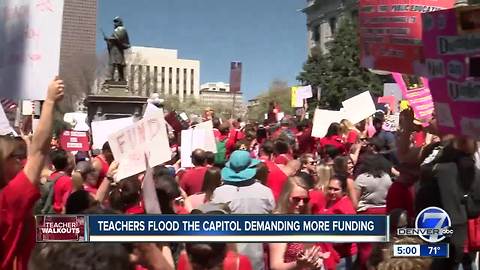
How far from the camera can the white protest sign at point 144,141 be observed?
559cm

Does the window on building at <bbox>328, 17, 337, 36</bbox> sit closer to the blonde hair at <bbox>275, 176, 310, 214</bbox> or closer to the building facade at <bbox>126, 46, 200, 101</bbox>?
the building facade at <bbox>126, 46, 200, 101</bbox>

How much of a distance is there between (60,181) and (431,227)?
12.7ft

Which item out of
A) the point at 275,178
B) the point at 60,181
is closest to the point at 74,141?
the point at 60,181

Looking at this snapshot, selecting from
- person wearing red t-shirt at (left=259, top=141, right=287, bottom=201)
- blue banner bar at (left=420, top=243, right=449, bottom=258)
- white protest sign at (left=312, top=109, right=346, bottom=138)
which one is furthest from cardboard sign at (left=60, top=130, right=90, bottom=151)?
blue banner bar at (left=420, top=243, right=449, bottom=258)

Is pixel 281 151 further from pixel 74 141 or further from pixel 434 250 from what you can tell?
pixel 74 141

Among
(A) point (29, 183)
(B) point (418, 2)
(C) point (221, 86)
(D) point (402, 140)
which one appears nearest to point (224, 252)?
(A) point (29, 183)

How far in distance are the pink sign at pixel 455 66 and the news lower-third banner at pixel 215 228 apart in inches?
31.9

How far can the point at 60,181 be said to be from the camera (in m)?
6.78

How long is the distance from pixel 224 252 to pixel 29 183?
99 centimetres

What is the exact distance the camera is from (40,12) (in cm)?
486

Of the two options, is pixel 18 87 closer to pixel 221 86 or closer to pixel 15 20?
pixel 15 20

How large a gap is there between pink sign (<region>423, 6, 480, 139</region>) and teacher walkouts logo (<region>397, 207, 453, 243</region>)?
0.49m

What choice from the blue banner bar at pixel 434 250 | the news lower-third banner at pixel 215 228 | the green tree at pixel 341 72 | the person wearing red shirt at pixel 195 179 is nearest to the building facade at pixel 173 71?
the green tree at pixel 341 72

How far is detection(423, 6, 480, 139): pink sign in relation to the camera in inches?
156
